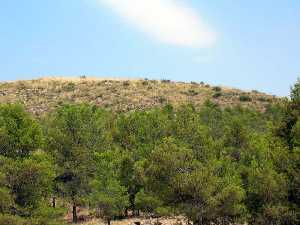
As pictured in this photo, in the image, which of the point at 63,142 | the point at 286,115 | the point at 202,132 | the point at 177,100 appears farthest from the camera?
the point at 177,100

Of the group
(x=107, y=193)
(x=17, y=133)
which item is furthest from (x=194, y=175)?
(x=107, y=193)

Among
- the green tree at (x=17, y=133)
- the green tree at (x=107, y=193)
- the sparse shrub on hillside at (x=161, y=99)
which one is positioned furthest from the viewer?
the sparse shrub on hillside at (x=161, y=99)

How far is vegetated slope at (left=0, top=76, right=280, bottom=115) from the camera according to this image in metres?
115

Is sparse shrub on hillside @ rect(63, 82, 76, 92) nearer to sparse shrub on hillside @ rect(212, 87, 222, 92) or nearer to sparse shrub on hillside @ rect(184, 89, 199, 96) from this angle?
sparse shrub on hillside @ rect(184, 89, 199, 96)

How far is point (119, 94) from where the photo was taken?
122875 millimetres

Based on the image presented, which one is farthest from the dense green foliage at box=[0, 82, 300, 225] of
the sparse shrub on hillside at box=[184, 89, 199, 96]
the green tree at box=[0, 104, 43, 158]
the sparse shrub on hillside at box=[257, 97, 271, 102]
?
the sparse shrub on hillside at box=[184, 89, 199, 96]

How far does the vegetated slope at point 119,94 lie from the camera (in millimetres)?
115312

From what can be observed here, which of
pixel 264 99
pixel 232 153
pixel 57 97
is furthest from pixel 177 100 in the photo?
pixel 232 153

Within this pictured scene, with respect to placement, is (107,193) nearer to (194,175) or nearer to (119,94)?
(194,175)

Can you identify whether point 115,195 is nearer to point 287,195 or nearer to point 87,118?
point 87,118

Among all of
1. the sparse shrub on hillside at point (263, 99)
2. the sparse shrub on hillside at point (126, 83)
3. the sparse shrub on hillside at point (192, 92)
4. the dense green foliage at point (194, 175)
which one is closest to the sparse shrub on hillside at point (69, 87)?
the sparse shrub on hillside at point (126, 83)

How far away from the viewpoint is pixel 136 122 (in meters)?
57.5

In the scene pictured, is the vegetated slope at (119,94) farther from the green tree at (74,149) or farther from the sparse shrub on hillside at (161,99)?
the green tree at (74,149)

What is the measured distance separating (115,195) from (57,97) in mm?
80207
